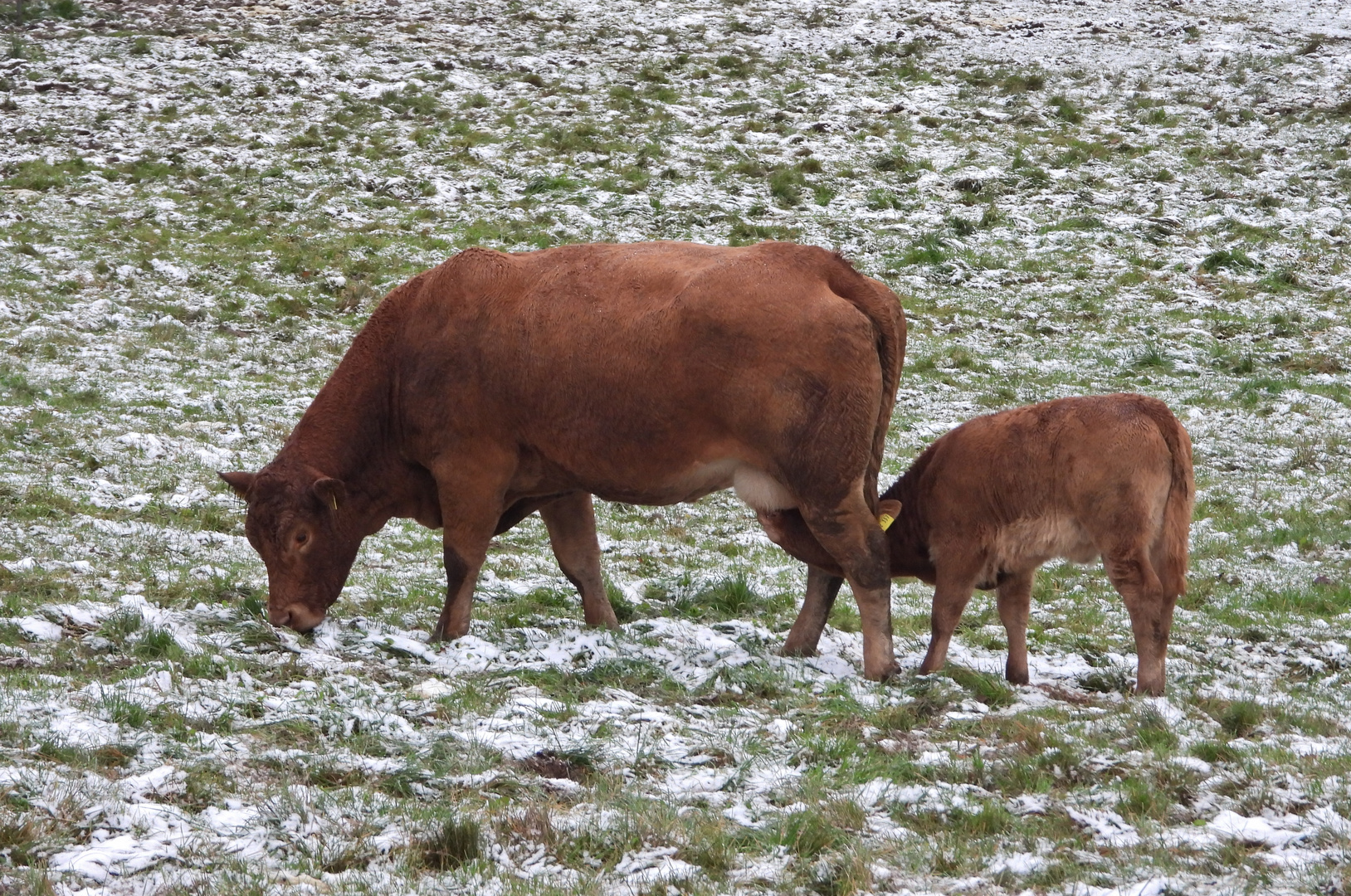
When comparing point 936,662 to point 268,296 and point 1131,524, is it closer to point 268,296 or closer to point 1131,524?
point 1131,524

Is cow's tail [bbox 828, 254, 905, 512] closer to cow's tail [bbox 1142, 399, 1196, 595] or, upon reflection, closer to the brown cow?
the brown cow

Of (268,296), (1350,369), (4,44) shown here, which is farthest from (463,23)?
(1350,369)

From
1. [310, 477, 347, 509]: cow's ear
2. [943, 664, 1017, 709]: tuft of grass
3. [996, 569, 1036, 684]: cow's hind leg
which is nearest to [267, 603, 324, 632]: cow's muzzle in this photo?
[310, 477, 347, 509]: cow's ear

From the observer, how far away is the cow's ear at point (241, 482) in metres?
8.40

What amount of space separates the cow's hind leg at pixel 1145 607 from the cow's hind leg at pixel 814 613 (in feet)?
5.71

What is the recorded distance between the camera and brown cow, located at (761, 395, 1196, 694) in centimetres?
749

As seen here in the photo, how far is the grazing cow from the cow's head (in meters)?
0.01

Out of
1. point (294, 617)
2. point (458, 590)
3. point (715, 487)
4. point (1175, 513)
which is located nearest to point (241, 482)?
point (294, 617)

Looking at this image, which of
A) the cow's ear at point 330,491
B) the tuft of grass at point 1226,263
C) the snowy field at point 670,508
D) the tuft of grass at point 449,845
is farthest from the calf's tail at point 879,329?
the tuft of grass at point 1226,263

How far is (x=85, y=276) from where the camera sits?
1859 cm

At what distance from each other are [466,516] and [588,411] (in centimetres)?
112

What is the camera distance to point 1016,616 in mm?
8094

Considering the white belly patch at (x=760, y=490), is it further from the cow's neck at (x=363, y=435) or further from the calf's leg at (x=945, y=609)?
the cow's neck at (x=363, y=435)

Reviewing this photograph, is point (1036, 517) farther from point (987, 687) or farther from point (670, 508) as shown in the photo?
point (670, 508)
